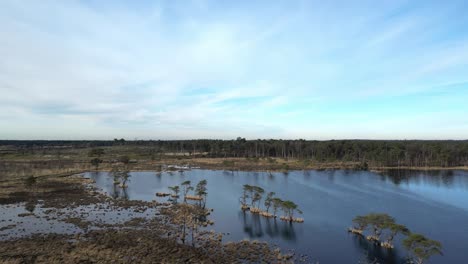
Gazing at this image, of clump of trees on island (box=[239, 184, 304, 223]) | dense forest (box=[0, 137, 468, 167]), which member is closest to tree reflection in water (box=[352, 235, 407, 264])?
clump of trees on island (box=[239, 184, 304, 223])

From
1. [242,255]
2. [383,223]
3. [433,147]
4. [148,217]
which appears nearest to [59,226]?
[148,217]

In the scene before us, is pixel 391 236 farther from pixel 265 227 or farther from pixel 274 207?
pixel 274 207

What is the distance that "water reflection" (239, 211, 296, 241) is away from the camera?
3679cm

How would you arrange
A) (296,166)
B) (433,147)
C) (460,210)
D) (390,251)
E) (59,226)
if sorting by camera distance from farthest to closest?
(433,147) < (296,166) < (460,210) < (59,226) < (390,251)

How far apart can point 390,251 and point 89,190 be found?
56124 millimetres

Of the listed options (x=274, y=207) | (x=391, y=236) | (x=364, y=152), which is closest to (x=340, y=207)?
(x=274, y=207)

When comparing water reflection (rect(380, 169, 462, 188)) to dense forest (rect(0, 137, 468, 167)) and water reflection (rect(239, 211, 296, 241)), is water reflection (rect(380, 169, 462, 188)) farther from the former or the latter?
water reflection (rect(239, 211, 296, 241))

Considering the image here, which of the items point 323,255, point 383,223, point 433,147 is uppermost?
point 433,147

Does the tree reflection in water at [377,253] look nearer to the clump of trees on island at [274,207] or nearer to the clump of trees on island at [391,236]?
the clump of trees on island at [391,236]

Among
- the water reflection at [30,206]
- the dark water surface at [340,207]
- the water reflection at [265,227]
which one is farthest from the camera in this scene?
the water reflection at [30,206]

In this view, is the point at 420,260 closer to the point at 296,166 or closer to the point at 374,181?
the point at 374,181

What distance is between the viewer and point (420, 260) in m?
26.5

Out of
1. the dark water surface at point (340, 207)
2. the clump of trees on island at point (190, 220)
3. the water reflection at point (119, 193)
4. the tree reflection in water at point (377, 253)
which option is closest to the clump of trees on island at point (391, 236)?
the tree reflection in water at point (377, 253)

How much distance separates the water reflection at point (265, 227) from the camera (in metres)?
36.8
